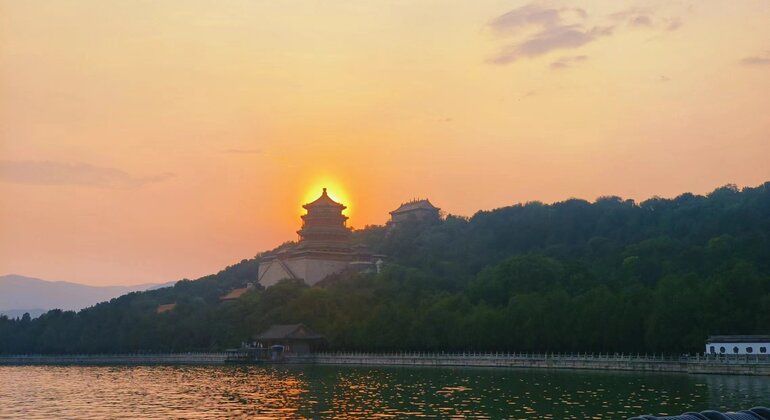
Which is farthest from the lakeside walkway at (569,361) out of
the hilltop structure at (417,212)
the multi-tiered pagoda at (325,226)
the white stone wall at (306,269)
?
the hilltop structure at (417,212)

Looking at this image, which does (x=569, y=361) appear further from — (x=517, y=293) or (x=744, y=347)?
A: (x=517, y=293)

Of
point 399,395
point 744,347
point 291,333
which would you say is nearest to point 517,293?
point 291,333

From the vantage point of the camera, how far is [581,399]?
135 ft

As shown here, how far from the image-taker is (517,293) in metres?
80.9

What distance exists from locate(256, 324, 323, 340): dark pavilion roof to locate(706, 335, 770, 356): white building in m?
43.5

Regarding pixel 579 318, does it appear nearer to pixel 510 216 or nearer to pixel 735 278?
pixel 735 278

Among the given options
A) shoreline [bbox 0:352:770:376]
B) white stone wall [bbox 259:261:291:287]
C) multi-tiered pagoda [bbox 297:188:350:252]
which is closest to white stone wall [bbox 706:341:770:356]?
shoreline [bbox 0:352:770:376]

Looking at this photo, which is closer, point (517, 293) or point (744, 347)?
point (744, 347)

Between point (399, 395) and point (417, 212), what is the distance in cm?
9262

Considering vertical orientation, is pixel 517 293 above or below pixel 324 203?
below

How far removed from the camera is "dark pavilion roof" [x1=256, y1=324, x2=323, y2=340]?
91.0 metres

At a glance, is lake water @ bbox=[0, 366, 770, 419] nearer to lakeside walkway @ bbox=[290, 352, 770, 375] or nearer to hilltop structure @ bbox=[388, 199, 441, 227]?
lakeside walkway @ bbox=[290, 352, 770, 375]

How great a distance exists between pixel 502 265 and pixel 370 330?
13.3m

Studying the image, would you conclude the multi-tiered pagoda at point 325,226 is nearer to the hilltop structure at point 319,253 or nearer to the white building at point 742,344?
the hilltop structure at point 319,253
